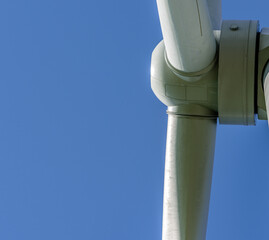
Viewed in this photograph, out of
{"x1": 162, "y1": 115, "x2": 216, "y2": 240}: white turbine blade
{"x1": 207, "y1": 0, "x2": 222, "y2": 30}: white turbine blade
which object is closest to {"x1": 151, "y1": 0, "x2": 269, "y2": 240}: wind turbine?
{"x1": 162, "y1": 115, "x2": 216, "y2": 240}: white turbine blade

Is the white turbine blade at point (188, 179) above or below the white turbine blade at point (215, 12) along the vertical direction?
below

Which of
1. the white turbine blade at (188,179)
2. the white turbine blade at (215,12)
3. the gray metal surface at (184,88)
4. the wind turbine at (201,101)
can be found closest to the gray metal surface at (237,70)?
the wind turbine at (201,101)

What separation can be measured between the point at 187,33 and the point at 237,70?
650mm

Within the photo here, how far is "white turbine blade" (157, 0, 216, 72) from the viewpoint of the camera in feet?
11.4

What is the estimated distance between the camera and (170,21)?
358 cm

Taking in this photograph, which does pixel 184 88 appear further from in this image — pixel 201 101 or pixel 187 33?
pixel 187 33

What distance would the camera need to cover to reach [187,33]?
12.1 feet

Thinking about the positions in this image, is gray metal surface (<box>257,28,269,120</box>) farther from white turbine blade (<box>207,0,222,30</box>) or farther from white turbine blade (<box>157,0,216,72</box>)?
white turbine blade (<box>207,0,222,30</box>)

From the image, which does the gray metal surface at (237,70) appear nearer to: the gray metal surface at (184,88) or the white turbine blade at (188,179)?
the gray metal surface at (184,88)

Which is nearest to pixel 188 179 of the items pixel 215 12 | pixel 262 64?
pixel 262 64

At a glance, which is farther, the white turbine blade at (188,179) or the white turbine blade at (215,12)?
the white turbine blade at (215,12)

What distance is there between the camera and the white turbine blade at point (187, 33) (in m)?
3.48

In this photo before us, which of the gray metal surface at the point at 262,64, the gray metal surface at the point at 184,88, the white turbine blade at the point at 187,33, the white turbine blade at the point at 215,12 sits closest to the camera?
the white turbine blade at the point at 187,33

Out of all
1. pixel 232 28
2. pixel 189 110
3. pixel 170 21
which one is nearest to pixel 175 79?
pixel 189 110
